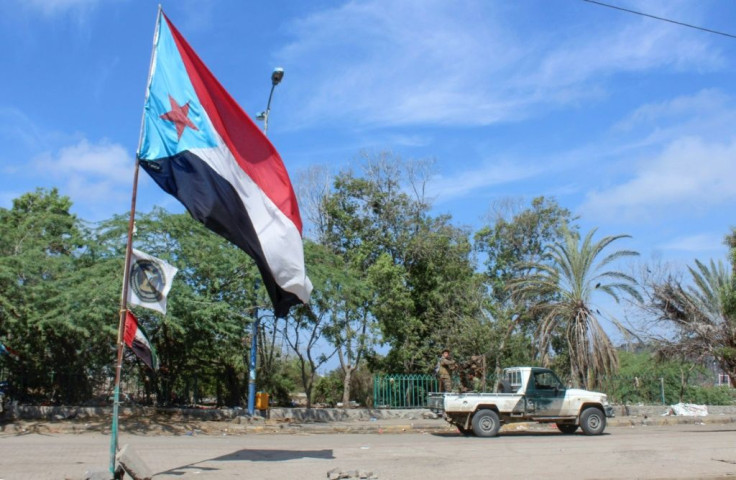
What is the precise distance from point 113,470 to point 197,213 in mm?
3704

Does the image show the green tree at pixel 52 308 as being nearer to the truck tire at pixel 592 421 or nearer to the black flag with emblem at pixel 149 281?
the black flag with emblem at pixel 149 281

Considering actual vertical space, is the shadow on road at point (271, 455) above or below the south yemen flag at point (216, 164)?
below

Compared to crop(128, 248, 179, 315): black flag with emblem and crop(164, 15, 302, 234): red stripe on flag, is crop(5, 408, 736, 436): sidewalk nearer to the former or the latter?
crop(128, 248, 179, 315): black flag with emblem

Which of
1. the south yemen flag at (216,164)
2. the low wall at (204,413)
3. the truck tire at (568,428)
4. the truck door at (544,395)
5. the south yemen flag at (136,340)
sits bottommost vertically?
the truck tire at (568,428)

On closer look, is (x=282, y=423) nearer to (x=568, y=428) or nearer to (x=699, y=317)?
(x=568, y=428)

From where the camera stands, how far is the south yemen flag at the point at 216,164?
9492 mm

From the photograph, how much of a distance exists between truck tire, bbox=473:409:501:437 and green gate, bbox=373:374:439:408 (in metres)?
6.09

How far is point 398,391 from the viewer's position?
23.1 m

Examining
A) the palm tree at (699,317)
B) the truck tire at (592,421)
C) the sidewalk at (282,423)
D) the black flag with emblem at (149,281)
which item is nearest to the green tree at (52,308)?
the sidewalk at (282,423)

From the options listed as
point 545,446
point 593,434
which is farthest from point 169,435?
point 593,434

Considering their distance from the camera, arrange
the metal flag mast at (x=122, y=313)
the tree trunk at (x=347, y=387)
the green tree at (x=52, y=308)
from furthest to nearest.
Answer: the tree trunk at (x=347, y=387)
the green tree at (x=52, y=308)
the metal flag mast at (x=122, y=313)

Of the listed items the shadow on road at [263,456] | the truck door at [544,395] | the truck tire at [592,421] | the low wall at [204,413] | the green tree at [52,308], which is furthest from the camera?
the low wall at [204,413]

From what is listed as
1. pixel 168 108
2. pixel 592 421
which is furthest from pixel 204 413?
pixel 168 108

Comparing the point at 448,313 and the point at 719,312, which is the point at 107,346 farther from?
the point at 719,312
